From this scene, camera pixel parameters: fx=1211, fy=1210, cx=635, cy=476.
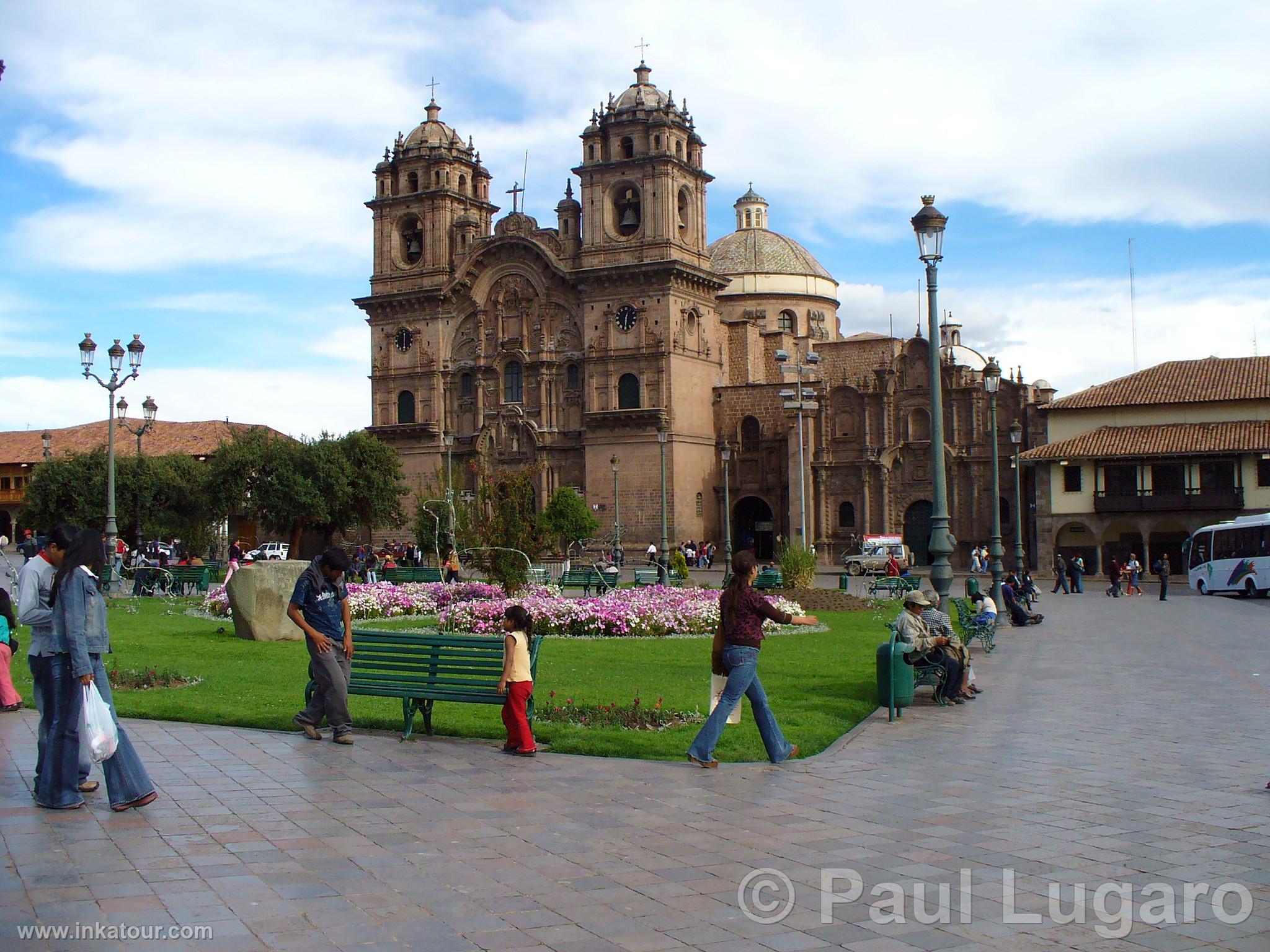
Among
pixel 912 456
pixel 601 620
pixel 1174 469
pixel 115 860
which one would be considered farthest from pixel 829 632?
pixel 912 456

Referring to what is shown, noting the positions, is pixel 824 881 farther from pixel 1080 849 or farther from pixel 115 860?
pixel 115 860

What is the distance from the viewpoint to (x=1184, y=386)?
44.6 m

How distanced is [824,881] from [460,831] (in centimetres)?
205

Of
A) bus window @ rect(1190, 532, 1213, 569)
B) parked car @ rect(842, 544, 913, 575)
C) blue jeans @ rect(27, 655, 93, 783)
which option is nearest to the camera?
blue jeans @ rect(27, 655, 93, 783)

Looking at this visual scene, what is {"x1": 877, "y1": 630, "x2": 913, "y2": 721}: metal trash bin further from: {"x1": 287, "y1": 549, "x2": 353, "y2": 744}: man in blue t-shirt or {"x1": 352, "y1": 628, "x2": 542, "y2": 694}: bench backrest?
{"x1": 287, "y1": 549, "x2": 353, "y2": 744}: man in blue t-shirt

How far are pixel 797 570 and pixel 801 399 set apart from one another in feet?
19.5

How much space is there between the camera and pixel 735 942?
198 inches

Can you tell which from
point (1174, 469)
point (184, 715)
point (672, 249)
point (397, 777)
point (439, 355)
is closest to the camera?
point (397, 777)

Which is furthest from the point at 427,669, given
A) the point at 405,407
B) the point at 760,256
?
the point at 760,256

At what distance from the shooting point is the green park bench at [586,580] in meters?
27.4

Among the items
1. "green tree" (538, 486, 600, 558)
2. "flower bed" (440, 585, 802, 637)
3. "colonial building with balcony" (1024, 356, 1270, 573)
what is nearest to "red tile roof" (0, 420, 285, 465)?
"green tree" (538, 486, 600, 558)

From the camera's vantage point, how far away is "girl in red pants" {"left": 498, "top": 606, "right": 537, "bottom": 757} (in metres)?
8.91

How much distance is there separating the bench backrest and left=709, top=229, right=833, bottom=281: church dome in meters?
55.0

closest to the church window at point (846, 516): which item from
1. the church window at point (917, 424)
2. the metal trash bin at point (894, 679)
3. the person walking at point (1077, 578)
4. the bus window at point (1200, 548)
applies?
the church window at point (917, 424)
